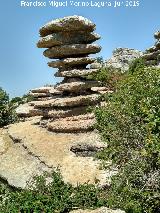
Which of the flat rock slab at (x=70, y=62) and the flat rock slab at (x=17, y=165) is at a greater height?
the flat rock slab at (x=70, y=62)

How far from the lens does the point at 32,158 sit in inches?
1185

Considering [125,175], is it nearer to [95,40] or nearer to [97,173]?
[97,173]

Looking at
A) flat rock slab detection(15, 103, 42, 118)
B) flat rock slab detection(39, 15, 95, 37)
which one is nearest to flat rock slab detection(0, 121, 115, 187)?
flat rock slab detection(39, 15, 95, 37)

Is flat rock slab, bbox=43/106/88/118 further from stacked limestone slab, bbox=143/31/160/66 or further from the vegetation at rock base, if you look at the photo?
stacked limestone slab, bbox=143/31/160/66

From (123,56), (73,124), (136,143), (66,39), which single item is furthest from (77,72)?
(123,56)

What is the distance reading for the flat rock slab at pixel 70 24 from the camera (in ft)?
120

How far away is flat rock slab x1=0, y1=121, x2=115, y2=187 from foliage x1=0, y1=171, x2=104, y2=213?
295cm

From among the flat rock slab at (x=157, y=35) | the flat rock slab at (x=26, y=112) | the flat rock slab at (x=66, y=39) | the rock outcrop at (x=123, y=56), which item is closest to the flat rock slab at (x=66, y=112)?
the flat rock slab at (x=66, y=39)

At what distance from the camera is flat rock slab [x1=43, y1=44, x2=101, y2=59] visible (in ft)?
123

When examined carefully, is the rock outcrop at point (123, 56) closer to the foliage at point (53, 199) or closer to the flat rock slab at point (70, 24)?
the flat rock slab at point (70, 24)

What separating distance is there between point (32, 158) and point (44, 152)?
3.04ft

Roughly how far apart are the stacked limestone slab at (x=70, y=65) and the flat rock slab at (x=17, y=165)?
396 centimetres

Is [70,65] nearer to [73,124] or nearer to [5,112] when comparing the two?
[73,124]

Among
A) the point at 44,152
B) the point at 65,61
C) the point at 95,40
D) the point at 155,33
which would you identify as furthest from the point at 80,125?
the point at 155,33
